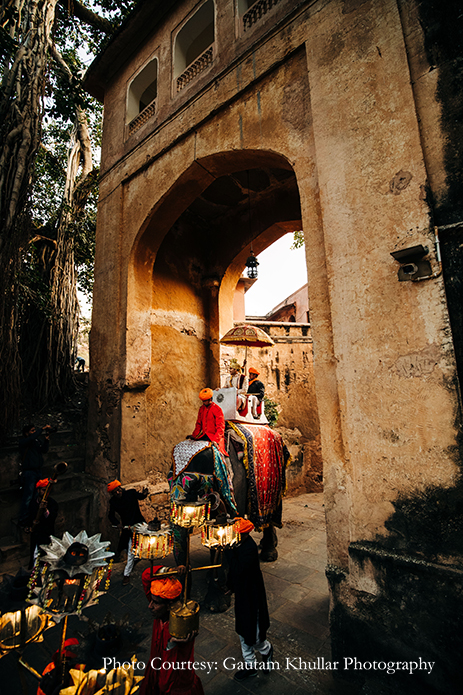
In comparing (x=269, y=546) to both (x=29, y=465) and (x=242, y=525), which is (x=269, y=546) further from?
(x=29, y=465)

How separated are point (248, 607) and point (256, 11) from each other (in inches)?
277

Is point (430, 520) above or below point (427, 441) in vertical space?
below

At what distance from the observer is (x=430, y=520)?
2566 millimetres

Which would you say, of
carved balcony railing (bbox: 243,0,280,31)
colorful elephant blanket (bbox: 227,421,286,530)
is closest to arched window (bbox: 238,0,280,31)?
carved balcony railing (bbox: 243,0,280,31)

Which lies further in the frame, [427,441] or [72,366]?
[72,366]

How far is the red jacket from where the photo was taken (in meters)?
4.23

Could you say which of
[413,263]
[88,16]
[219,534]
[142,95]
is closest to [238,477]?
[219,534]

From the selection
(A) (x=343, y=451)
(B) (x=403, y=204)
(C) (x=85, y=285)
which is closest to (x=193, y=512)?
(A) (x=343, y=451)

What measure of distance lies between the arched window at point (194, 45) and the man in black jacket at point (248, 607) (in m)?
6.61

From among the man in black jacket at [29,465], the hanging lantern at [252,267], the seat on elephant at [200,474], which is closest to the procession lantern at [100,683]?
the seat on elephant at [200,474]

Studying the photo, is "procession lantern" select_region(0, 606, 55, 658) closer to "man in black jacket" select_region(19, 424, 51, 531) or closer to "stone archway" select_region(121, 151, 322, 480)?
"man in black jacket" select_region(19, 424, 51, 531)

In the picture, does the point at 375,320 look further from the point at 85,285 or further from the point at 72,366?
the point at 85,285

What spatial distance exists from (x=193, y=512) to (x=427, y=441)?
6.04ft

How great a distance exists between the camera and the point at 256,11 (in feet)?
15.6
